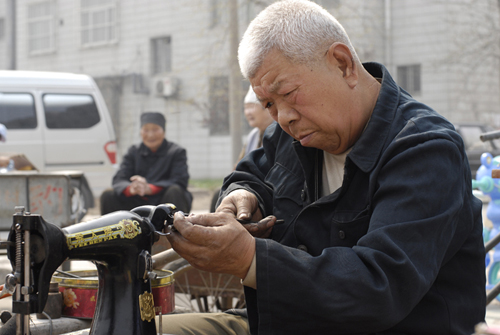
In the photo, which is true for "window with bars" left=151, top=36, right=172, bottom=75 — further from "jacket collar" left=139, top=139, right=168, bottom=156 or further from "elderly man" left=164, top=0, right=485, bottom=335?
"elderly man" left=164, top=0, right=485, bottom=335

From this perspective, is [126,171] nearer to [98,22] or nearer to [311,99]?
[311,99]

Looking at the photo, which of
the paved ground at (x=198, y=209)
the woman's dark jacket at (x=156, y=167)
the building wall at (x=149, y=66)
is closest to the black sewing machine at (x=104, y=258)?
the paved ground at (x=198, y=209)

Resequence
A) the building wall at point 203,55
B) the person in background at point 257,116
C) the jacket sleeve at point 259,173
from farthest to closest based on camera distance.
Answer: the building wall at point 203,55 < the person in background at point 257,116 < the jacket sleeve at point 259,173

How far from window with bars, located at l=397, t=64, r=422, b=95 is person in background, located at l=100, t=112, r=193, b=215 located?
1333 cm

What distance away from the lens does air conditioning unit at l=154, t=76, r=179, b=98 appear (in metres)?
19.8

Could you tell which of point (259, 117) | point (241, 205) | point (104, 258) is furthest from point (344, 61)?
point (259, 117)

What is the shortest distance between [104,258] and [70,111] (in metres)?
8.20

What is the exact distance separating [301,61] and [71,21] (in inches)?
881

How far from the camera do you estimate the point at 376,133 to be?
1.57 m

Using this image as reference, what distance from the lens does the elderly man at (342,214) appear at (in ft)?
4.33

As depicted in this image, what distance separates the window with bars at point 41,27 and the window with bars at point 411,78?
13062mm

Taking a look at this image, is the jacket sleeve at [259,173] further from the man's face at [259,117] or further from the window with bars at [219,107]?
the window with bars at [219,107]

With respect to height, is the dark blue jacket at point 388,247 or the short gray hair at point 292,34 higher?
the short gray hair at point 292,34

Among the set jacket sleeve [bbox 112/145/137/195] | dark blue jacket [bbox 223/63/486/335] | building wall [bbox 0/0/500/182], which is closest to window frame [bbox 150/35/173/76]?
building wall [bbox 0/0/500/182]
